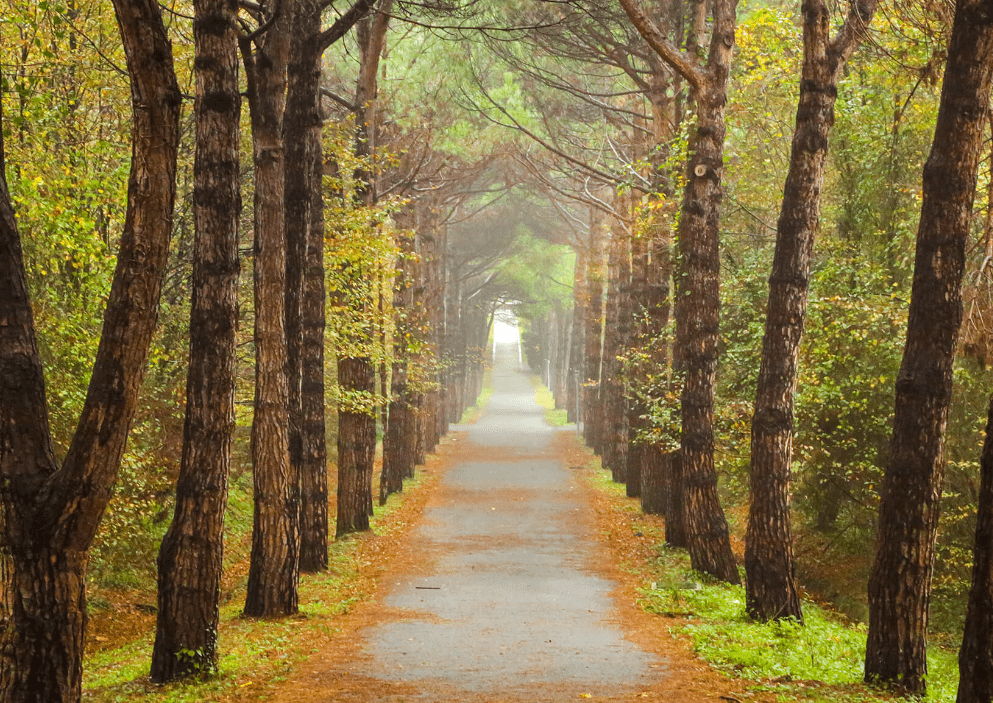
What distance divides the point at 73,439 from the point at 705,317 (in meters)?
9.66

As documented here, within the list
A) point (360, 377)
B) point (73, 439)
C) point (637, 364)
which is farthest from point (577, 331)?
point (73, 439)

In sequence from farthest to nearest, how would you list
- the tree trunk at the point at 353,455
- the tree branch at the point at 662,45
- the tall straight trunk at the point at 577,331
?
the tall straight trunk at the point at 577,331, the tree trunk at the point at 353,455, the tree branch at the point at 662,45

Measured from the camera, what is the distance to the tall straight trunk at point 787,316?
35.1 feet

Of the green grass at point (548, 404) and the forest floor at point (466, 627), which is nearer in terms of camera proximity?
the forest floor at point (466, 627)

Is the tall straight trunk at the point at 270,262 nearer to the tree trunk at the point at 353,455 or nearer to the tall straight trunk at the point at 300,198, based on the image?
the tall straight trunk at the point at 300,198

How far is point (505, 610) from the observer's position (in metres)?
13.0

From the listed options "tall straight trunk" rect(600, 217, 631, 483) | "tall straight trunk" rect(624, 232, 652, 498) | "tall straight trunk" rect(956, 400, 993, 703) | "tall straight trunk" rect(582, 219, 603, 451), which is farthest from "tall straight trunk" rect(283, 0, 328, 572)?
"tall straight trunk" rect(582, 219, 603, 451)

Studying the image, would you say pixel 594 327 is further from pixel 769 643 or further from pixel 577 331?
Answer: pixel 769 643

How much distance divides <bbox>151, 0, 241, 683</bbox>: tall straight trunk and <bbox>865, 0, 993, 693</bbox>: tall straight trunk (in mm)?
5912

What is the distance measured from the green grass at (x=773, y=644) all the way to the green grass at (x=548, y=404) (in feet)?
135

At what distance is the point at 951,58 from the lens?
7.77 metres

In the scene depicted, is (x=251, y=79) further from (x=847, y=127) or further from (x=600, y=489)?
(x=600, y=489)

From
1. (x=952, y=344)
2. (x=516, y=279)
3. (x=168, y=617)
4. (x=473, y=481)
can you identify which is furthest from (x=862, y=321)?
(x=516, y=279)

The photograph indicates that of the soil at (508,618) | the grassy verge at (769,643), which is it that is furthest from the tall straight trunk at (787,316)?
the soil at (508,618)
